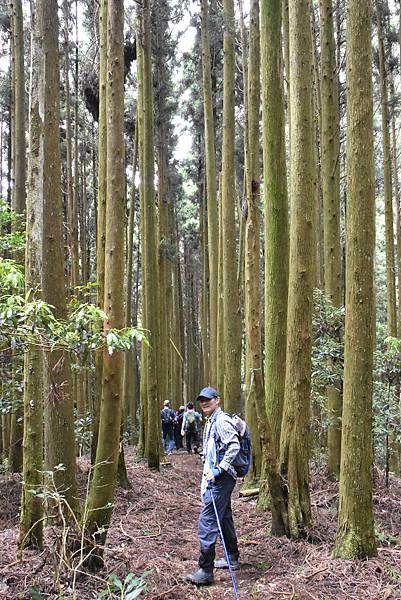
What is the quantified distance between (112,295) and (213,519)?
222 centimetres

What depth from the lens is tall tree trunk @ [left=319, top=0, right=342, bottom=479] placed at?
890 centimetres

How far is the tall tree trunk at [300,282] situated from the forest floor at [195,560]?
26.4 inches

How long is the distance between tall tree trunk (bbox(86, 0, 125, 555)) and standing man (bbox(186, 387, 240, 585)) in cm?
88

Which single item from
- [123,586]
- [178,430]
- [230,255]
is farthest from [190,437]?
[123,586]

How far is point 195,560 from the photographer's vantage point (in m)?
5.46

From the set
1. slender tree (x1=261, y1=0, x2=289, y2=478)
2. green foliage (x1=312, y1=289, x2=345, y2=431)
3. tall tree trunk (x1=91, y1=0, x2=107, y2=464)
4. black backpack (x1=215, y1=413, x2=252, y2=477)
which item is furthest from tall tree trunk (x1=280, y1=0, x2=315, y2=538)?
tall tree trunk (x1=91, y1=0, x2=107, y2=464)

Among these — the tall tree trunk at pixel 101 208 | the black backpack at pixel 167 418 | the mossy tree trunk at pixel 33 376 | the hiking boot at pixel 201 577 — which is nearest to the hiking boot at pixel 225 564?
the hiking boot at pixel 201 577

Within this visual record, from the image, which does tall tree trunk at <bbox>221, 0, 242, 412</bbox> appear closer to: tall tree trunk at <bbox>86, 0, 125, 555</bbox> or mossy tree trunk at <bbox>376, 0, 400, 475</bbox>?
mossy tree trunk at <bbox>376, 0, 400, 475</bbox>

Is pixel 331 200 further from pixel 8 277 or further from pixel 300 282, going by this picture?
pixel 8 277

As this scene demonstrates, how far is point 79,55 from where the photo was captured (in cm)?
1647

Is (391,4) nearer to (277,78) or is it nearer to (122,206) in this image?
(277,78)

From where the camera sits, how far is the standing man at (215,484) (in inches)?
190

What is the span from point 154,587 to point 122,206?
10.8ft

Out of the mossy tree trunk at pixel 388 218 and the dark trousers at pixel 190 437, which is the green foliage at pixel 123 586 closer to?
the mossy tree trunk at pixel 388 218
